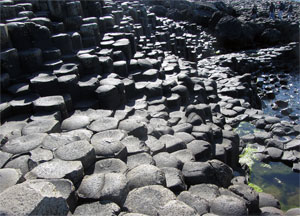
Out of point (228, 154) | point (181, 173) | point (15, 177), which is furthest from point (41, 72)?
point (228, 154)

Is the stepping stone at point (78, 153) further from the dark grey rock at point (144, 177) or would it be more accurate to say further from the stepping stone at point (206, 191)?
the stepping stone at point (206, 191)

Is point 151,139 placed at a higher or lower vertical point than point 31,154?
lower

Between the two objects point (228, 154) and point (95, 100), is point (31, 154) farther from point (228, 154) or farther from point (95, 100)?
point (228, 154)

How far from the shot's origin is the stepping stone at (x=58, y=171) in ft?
9.04

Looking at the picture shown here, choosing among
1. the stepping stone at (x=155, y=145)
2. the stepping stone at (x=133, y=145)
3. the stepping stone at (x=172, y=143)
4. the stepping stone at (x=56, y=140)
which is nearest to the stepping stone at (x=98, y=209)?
the stepping stone at (x=56, y=140)

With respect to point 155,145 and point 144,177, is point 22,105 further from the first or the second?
point 144,177

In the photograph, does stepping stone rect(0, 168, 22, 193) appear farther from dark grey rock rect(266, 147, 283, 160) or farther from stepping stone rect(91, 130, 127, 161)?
dark grey rock rect(266, 147, 283, 160)

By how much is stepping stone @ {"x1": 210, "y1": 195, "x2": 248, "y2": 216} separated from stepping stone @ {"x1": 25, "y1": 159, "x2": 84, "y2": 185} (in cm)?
149

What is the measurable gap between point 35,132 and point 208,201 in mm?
2405

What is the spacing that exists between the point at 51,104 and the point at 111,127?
108 cm

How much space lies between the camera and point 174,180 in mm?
3320

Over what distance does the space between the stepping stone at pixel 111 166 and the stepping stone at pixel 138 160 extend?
17 cm

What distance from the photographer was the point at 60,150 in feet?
10.6

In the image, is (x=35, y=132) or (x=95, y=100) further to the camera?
(x=95, y=100)
